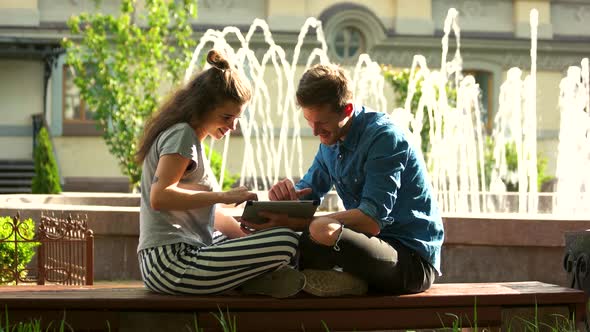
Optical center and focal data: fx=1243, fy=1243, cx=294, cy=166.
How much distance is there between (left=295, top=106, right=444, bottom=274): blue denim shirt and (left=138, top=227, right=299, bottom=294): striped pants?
38 centimetres

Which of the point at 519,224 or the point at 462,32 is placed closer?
the point at 519,224

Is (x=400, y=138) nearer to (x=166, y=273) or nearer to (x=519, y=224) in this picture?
(x=166, y=273)

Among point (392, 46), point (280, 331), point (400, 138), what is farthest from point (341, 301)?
point (392, 46)

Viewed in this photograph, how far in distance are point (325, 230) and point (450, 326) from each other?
70 centimetres

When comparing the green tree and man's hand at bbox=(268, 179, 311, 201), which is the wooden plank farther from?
the green tree

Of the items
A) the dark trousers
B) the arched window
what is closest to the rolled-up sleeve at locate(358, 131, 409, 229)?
the dark trousers

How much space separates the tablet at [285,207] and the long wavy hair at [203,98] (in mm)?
452

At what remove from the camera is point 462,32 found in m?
29.2

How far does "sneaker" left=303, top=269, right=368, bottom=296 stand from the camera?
5.09m

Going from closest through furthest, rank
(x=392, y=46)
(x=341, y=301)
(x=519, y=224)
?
A: (x=341, y=301)
(x=519, y=224)
(x=392, y=46)

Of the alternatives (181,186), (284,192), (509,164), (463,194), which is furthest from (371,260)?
(509,164)

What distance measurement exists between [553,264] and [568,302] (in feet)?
8.44

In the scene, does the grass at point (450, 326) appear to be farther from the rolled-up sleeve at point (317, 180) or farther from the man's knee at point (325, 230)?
the rolled-up sleeve at point (317, 180)

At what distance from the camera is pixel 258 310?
5020 millimetres
